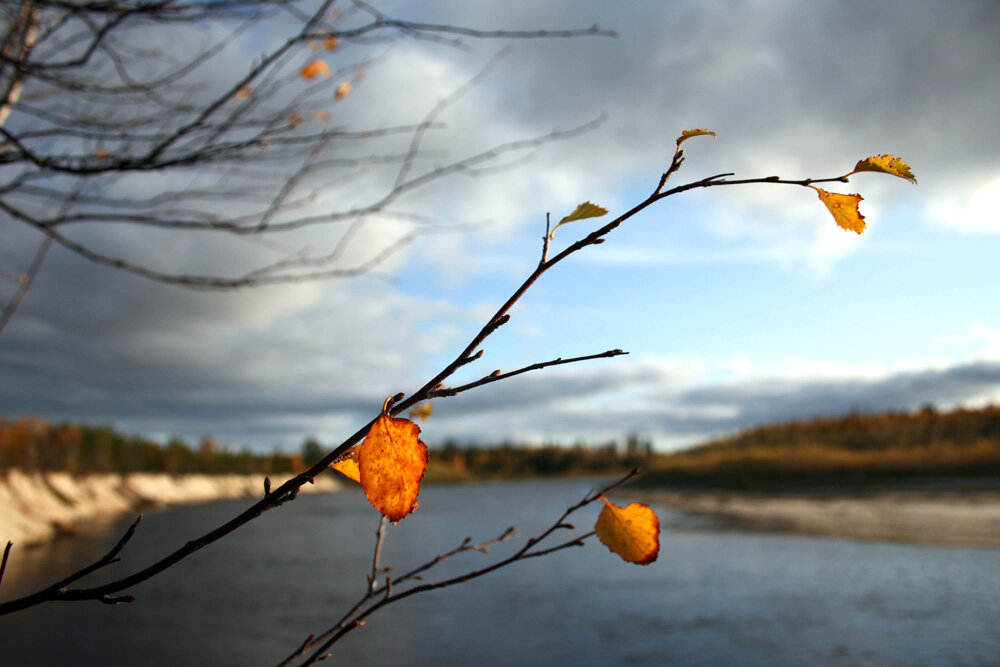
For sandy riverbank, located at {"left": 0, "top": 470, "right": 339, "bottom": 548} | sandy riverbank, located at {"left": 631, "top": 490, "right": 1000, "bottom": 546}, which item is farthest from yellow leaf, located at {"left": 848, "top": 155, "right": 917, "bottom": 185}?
sandy riverbank, located at {"left": 631, "top": 490, "right": 1000, "bottom": 546}

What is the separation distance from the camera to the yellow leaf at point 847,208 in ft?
1.82

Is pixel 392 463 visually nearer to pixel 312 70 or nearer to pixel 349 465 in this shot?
pixel 349 465

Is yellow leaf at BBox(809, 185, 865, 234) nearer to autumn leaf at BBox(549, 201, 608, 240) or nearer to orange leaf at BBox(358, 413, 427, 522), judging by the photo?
autumn leaf at BBox(549, 201, 608, 240)

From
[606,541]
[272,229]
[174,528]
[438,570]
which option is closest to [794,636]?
[438,570]

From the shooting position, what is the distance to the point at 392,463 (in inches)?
19.3

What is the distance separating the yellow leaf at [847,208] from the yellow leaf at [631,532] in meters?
0.31

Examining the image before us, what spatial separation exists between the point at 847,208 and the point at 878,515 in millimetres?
10755

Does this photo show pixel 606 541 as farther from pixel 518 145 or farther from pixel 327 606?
pixel 327 606

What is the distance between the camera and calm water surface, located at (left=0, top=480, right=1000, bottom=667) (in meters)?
3.97

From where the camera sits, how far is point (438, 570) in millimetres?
6684

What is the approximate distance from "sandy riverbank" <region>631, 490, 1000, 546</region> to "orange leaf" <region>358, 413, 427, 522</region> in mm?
8443

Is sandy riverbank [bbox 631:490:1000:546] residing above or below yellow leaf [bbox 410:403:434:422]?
below

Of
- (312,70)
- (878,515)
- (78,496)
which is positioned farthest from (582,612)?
(78,496)

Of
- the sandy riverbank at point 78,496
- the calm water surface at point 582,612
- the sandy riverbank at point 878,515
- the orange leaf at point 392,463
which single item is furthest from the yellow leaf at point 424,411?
the sandy riverbank at point 878,515
